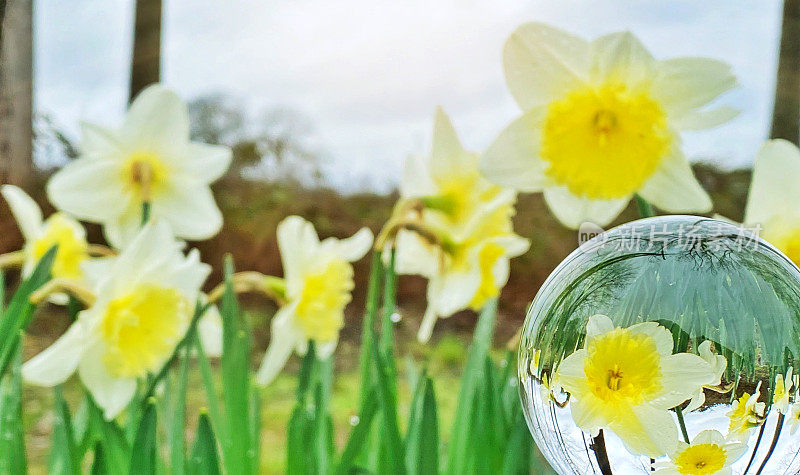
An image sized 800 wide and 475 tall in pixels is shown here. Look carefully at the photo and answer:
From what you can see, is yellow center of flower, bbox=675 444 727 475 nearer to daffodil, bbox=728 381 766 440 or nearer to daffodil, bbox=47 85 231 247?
daffodil, bbox=728 381 766 440

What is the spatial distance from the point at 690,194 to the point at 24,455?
2.06ft

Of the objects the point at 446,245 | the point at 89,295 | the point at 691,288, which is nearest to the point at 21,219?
the point at 89,295

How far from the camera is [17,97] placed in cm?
277

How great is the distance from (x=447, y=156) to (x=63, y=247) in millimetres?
440

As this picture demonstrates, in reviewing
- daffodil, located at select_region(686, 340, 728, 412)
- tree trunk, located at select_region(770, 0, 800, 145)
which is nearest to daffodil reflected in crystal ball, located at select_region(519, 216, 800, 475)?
daffodil, located at select_region(686, 340, 728, 412)

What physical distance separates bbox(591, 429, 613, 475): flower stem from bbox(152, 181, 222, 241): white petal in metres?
0.50

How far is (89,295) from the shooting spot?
0.66 metres

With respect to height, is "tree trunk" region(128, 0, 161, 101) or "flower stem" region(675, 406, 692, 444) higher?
"tree trunk" region(128, 0, 161, 101)

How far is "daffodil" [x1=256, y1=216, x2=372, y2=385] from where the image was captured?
71cm

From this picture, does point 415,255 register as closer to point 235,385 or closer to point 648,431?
point 235,385

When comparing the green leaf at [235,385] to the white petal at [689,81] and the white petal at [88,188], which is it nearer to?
the white petal at [88,188]

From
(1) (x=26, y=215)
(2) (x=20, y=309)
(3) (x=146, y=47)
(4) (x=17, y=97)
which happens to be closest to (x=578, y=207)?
(2) (x=20, y=309)

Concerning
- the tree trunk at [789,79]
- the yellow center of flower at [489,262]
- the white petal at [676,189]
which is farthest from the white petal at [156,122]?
the tree trunk at [789,79]

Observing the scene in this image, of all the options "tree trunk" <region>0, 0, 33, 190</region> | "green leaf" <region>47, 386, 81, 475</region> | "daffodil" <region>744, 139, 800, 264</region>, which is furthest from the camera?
"tree trunk" <region>0, 0, 33, 190</region>
